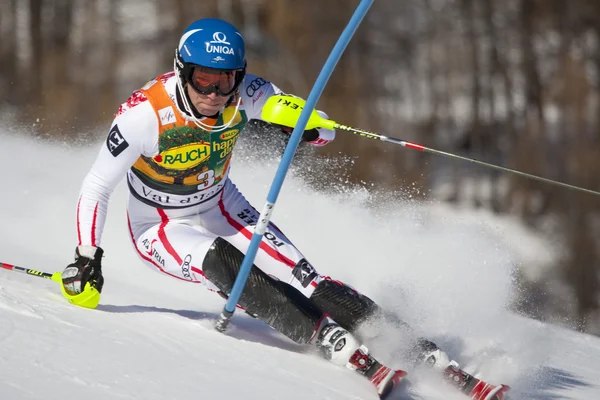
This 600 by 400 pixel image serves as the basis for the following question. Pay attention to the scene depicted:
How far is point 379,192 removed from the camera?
33.7 ft

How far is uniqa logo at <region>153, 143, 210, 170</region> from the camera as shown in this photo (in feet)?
14.0

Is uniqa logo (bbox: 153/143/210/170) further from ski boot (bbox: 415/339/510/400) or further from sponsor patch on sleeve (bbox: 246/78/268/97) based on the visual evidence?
ski boot (bbox: 415/339/510/400)

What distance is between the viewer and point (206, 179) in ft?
14.8

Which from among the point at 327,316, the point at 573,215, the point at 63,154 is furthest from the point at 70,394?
the point at 573,215

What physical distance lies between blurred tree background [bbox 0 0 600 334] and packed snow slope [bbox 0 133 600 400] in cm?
214

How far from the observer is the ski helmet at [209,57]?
158 inches

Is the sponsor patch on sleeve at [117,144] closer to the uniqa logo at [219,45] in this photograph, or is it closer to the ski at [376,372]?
the uniqa logo at [219,45]

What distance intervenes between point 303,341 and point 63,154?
5.42m

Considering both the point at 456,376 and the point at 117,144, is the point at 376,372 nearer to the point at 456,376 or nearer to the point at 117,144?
the point at 456,376

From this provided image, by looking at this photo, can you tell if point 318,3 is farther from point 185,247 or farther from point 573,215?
point 185,247

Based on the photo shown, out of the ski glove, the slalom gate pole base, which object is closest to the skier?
the ski glove

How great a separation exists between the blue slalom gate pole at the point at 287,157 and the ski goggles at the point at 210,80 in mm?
480

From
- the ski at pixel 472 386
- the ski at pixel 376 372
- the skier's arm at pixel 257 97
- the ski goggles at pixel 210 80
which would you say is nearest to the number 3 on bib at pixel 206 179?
the skier's arm at pixel 257 97

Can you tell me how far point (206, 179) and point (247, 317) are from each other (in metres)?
0.90
